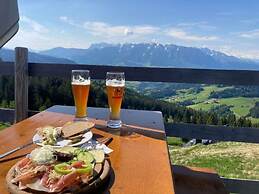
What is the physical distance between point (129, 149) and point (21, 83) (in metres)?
2.11

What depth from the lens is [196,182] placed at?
2182 millimetres

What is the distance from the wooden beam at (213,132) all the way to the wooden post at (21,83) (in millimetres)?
1272

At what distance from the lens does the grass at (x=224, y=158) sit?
12.5 feet

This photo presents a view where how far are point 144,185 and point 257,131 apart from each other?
2091mm

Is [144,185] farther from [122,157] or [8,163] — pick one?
[8,163]

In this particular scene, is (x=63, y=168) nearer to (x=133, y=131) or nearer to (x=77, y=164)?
(x=77, y=164)

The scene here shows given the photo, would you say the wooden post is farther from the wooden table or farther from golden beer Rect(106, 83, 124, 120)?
golden beer Rect(106, 83, 124, 120)

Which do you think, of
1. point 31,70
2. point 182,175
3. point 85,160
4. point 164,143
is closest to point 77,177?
point 85,160

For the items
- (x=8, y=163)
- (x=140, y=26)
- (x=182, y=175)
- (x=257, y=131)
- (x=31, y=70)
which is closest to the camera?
(x=8, y=163)

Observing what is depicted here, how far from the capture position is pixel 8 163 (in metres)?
1.22

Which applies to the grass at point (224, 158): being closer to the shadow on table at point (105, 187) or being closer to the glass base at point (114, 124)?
the glass base at point (114, 124)

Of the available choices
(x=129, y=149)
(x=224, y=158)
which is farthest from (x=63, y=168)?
(x=224, y=158)

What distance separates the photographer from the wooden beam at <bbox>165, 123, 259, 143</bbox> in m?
2.93

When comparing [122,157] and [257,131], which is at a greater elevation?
[122,157]
